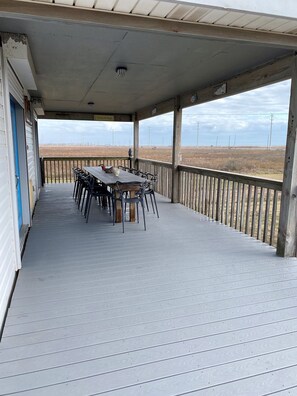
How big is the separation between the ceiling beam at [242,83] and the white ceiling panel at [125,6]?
2.14 meters

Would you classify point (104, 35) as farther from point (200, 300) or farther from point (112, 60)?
point (200, 300)

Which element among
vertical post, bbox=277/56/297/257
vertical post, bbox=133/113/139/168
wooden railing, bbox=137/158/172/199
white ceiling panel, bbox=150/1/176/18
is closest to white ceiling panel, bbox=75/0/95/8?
white ceiling panel, bbox=150/1/176/18

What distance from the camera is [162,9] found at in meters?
1.80

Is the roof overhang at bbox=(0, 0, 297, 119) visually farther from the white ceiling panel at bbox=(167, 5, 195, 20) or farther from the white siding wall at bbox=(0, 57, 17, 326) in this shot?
the white siding wall at bbox=(0, 57, 17, 326)

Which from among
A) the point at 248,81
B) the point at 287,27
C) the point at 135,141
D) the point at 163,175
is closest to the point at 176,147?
the point at 163,175

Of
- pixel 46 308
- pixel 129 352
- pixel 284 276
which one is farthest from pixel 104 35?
pixel 284 276

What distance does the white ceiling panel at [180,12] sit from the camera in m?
1.77

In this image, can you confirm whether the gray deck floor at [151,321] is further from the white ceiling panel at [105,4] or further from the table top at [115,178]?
the white ceiling panel at [105,4]

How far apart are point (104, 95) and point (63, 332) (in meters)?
5.29

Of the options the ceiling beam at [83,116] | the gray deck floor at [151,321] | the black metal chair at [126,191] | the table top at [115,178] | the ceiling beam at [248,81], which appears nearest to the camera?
the gray deck floor at [151,321]

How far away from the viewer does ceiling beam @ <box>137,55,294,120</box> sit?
127 inches

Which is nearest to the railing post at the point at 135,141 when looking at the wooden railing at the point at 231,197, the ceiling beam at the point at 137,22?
the wooden railing at the point at 231,197

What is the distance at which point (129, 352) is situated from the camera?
1714 millimetres

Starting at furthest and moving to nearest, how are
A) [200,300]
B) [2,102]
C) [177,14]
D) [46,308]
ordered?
1. [2,102]
2. [200,300]
3. [46,308]
4. [177,14]
